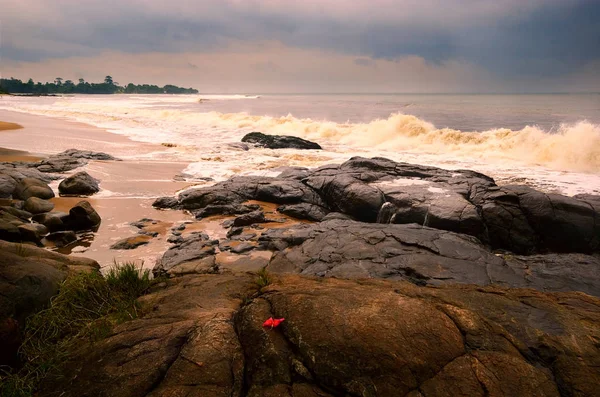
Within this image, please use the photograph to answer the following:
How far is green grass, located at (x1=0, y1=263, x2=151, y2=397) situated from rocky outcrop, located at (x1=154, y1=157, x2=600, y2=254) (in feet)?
20.8

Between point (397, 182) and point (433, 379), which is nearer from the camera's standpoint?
point (433, 379)

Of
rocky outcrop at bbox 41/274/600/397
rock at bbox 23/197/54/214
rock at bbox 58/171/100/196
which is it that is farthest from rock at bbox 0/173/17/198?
rocky outcrop at bbox 41/274/600/397

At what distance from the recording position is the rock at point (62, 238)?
25.5 feet

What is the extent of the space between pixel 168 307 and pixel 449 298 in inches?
110

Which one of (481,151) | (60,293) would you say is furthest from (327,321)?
(481,151)

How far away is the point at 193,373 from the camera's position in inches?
96.5

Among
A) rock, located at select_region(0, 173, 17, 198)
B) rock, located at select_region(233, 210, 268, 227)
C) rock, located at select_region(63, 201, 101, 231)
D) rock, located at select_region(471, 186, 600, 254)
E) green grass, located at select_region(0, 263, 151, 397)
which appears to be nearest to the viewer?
green grass, located at select_region(0, 263, 151, 397)

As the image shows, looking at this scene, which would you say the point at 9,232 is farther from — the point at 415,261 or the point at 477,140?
the point at 477,140

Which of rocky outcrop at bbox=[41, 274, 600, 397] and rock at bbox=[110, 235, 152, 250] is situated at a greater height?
rocky outcrop at bbox=[41, 274, 600, 397]

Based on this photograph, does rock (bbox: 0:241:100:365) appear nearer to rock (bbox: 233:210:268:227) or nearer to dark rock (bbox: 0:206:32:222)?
rock (bbox: 233:210:268:227)

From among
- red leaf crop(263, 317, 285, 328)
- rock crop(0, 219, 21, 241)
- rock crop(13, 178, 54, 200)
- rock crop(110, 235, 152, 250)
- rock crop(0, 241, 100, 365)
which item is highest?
red leaf crop(263, 317, 285, 328)

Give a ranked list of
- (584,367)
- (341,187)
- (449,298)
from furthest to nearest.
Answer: (341,187) → (449,298) → (584,367)

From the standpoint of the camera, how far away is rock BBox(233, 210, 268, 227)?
9.11 m

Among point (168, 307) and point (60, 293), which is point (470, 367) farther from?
point (60, 293)
